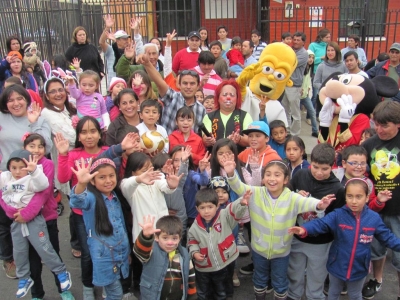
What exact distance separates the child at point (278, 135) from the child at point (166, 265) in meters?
1.75

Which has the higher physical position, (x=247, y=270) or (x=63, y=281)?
(x=63, y=281)

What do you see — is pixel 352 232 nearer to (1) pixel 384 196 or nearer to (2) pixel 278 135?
(1) pixel 384 196

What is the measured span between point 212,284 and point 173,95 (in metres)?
2.04

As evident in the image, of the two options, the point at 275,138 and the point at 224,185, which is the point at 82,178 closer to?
the point at 224,185

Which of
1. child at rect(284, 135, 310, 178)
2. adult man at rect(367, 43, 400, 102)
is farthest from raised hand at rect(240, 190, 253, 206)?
adult man at rect(367, 43, 400, 102)

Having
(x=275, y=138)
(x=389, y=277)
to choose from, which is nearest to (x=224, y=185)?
(x=275, y=138)

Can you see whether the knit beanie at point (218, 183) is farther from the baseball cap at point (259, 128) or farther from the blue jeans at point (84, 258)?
the blue jeans at point (84, 258)

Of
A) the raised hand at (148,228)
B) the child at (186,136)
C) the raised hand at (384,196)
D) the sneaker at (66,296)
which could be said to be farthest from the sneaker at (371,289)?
the sneaker at (66,296)

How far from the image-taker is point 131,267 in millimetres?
3754

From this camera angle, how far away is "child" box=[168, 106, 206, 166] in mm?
4137

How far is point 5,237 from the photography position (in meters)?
3.91

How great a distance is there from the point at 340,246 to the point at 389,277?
4.08 ft

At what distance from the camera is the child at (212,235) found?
329cm

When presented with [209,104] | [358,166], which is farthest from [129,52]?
[358,166]
